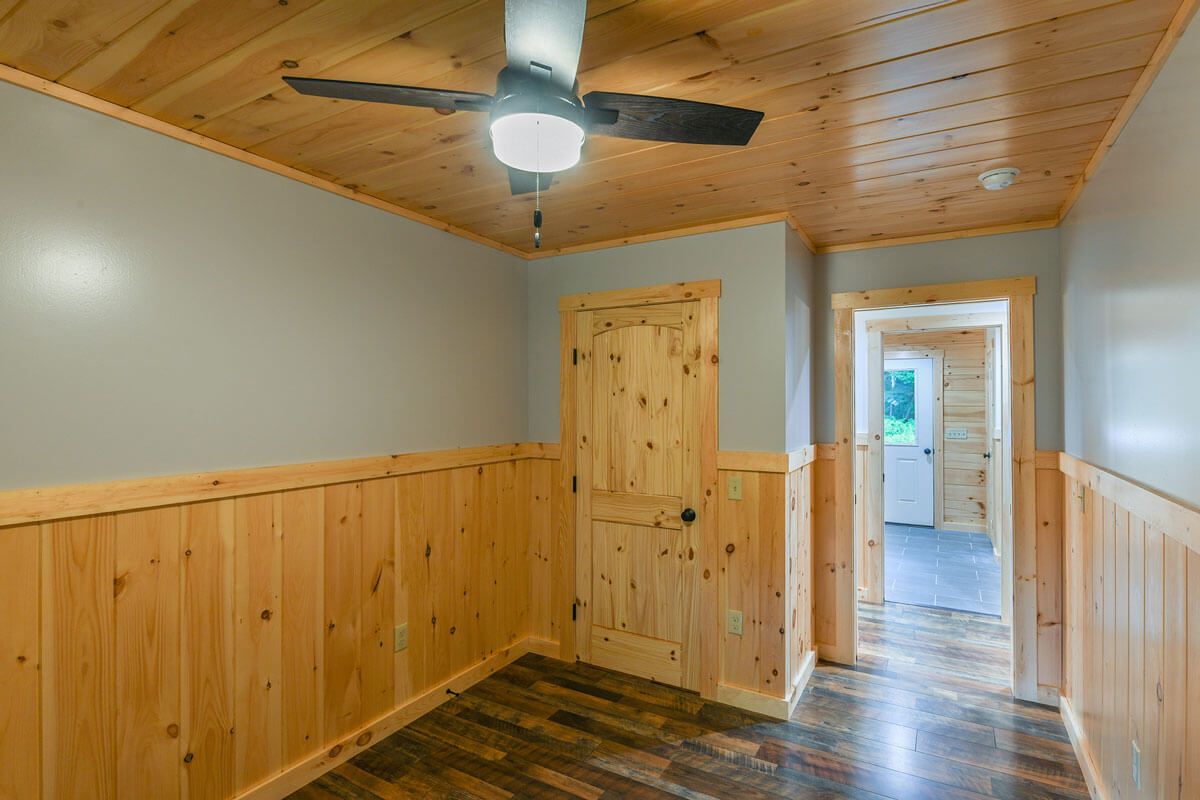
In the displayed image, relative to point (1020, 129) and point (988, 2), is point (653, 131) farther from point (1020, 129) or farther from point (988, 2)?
point (1020, 129)

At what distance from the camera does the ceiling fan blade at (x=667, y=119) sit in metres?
1.35

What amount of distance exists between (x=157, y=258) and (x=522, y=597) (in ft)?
8.38

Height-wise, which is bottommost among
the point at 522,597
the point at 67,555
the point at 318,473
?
the point at 522,597

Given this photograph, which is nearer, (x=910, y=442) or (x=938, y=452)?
(x=938, y=452)

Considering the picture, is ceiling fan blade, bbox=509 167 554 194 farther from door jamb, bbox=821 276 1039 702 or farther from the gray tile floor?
the gray tile floor

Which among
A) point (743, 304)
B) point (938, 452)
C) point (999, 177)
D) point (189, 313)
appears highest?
point (999, 177)

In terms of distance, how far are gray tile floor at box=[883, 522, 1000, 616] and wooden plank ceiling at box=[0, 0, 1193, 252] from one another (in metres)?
3.24

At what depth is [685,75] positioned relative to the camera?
166 cm

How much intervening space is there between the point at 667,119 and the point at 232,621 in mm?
2183

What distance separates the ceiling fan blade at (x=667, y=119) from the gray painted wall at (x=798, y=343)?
5.21 feet

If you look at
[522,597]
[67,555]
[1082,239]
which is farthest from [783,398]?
[67,555]

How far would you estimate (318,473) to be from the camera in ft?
7.91

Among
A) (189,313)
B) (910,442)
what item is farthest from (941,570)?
(189,313)

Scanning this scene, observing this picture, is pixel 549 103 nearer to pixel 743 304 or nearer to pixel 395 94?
pixel 395 94
